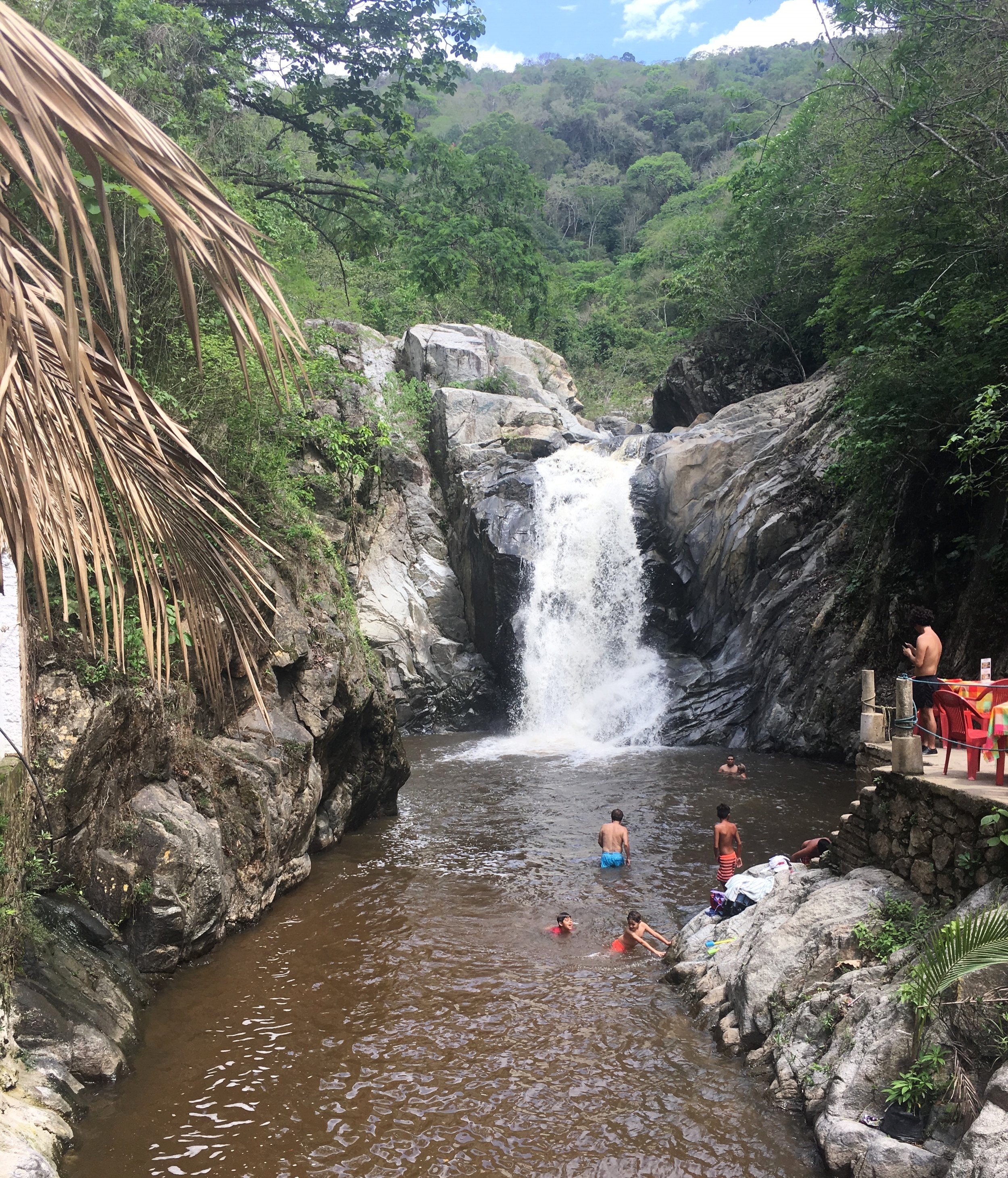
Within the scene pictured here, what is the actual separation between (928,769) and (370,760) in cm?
834

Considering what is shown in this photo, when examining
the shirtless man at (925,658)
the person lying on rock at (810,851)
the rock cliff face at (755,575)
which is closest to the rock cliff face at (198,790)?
the person lying on rock at (810,851)

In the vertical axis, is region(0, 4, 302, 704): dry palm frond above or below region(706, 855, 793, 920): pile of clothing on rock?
above

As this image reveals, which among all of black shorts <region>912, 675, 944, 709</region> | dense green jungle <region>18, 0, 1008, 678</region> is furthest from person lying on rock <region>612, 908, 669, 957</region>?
dense green jungle <region>18, 0, 1008, 678</region>

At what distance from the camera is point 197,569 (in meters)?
2.80

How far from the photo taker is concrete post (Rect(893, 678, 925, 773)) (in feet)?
22.3

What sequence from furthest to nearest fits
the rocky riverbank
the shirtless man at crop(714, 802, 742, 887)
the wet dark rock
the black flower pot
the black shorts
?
the wet dark rock → the shirtless man at crop(714, 802, 742, 887) → the black shorts → the black flower pot → the rocky riverbank

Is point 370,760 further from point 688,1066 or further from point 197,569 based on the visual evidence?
point 197,569

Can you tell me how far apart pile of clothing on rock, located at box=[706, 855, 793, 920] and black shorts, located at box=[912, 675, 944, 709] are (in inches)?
83.2

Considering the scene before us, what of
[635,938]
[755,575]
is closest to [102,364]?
[635,938]

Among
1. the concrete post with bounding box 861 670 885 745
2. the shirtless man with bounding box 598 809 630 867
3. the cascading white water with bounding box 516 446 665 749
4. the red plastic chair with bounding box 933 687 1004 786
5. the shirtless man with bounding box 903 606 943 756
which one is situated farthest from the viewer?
the cascading white water with bounding box 516 446 665 749

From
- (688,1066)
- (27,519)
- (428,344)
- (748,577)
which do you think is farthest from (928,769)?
(428,344)

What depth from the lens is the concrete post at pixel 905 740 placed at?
6.80 m

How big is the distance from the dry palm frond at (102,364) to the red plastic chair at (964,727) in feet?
19.1

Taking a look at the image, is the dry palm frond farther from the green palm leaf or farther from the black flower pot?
the black flower pot
